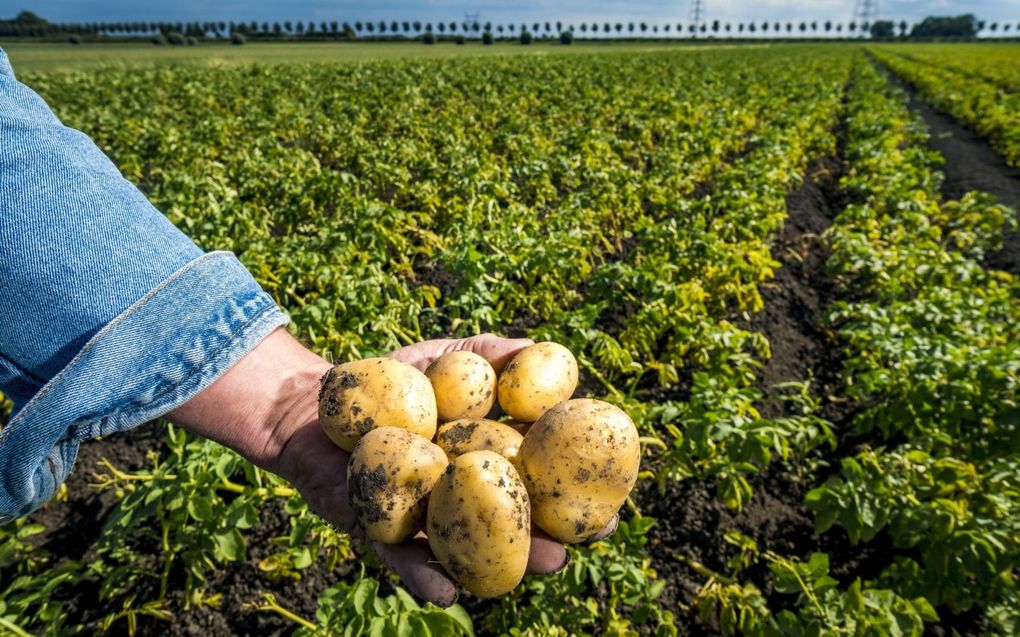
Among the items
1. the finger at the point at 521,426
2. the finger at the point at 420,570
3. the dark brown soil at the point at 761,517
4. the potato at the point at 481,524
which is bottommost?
the dark brown soil at the point at 761,517

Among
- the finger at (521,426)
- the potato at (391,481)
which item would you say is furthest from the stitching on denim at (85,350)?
the finger at (521,426)

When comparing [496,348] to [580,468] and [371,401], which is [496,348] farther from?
[580,468]

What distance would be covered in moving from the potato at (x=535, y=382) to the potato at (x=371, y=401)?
285mm

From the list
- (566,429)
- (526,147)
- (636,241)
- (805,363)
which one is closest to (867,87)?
(526,147)

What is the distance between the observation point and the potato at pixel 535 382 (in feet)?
6.00

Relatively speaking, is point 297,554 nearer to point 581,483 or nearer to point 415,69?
point 581,483

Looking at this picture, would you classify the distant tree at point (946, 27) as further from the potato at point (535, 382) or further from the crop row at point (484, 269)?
the potato at point (535, 382)

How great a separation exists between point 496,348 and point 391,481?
780mm

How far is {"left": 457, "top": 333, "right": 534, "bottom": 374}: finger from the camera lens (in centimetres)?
207

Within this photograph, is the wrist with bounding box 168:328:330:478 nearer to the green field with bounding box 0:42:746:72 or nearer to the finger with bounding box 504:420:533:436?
the finger with bounding box 504:420:533:436

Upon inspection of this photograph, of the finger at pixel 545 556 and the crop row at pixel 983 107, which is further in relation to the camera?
the crop row at pixel 983 107

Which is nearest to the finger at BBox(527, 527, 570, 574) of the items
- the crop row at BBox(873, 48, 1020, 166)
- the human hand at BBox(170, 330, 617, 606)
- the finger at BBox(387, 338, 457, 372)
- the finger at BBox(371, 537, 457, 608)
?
the human hand at BBox(170, 330, 617, 606)

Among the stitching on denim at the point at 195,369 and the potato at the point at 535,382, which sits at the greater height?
the stitching on denim at the point at 195,369

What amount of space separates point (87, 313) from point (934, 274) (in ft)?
16.7
